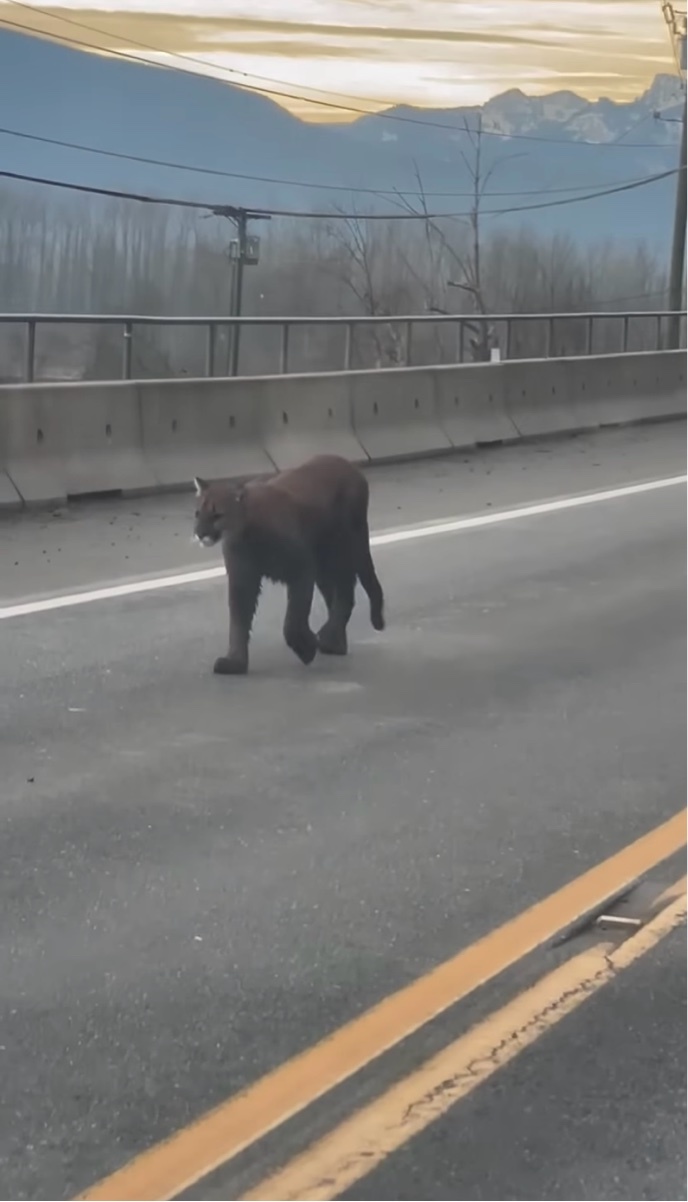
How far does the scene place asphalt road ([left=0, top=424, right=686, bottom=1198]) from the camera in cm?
387

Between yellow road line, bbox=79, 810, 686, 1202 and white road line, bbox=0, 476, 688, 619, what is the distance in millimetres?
4638

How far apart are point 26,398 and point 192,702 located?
6.05 meters

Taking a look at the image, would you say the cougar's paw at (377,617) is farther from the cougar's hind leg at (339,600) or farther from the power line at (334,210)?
the power line at (334,210)

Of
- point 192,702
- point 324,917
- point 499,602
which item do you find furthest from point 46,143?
point 324,917

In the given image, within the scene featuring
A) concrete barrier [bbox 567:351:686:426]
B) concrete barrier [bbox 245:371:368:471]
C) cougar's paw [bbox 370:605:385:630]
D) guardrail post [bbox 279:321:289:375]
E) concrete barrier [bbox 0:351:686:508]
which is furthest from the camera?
concrete barrier [bbox 567:351:686:426]

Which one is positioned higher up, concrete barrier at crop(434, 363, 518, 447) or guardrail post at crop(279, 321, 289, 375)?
guardrail post at crop(279, 321, 289, 375)

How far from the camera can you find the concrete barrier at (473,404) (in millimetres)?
18312

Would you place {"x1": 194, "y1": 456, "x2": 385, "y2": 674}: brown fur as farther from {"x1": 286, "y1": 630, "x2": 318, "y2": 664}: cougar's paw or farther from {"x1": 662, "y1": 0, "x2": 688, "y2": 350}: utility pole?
{"x1": 662, "y1": 0, "x2": 688, "y2": 350}: utility pole

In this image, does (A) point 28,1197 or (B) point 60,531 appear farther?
(B) point 60,531

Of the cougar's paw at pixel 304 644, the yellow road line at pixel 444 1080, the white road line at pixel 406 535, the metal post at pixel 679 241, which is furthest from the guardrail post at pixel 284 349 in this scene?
the yellow road line at pixel 444 1080

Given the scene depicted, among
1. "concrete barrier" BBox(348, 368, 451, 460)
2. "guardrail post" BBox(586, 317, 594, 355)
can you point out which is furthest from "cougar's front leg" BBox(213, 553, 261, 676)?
"guardrail post" BBox(586, 317, 594, 355)

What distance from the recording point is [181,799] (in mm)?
6188

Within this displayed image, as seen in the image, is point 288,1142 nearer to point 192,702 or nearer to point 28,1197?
point 28,1197

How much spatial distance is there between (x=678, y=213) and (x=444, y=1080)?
91.1 feet
